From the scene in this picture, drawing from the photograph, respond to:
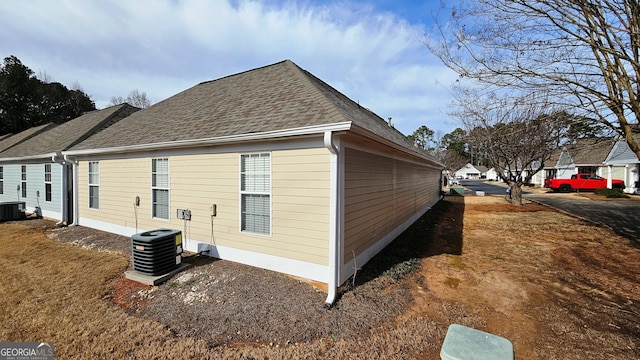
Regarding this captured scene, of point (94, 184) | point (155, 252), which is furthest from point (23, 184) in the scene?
point (155, 252)


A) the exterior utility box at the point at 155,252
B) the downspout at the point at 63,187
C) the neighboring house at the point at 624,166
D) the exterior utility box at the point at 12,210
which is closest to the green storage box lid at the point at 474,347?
the exterior utility box at the point at 155,252

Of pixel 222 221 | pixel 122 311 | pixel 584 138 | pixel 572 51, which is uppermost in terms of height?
pixel 572 51

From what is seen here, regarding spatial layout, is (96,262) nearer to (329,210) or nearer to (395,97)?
(329,210)

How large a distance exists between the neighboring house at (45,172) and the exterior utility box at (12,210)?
44 cm

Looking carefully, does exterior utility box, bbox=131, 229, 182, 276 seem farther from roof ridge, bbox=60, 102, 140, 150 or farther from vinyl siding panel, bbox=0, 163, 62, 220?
vinyl siding panel, bbox=0, 163, 62, 220

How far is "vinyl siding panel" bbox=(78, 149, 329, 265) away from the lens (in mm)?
4676

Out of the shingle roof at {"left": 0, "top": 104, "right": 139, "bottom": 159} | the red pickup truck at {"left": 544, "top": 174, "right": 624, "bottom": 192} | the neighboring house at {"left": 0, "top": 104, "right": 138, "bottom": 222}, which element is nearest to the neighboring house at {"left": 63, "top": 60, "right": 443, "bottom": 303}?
the neighboring house at {"left": 0, "top": 104, "right": 138, "bottom": 222}

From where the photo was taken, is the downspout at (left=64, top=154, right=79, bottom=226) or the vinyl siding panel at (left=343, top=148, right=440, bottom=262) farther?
the downspout at (left=64, top=154, right=79, bottom=226)

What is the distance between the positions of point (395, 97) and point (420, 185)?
5.89m

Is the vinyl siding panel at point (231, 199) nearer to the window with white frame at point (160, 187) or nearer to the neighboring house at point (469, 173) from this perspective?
the window with white frame at point (160, 187)

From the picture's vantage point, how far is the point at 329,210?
4.48 meters

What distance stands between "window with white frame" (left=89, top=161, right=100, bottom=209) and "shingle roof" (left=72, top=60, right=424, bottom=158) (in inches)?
27.2

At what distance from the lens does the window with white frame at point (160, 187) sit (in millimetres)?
6859

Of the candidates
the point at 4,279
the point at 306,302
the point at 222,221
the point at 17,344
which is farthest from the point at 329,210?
the point at 4,279
